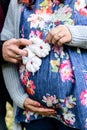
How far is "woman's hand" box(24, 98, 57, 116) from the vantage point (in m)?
2.48

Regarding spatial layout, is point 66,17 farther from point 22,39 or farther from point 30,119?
point 30,119

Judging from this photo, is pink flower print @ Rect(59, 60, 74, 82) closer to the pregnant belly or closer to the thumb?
the pregnant belly

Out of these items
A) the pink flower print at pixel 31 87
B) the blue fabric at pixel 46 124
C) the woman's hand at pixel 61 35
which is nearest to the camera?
the woman's hand at pixel 61 35

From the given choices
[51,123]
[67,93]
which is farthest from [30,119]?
[67,93]

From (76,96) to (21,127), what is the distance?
1.69 ft

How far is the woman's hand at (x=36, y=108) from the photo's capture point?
2.48 m

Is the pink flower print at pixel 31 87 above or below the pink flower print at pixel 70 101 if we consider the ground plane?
above

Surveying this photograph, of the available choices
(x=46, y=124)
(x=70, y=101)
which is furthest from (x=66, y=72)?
(x=46, y=124)

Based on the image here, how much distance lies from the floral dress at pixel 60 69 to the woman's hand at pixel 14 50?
0.19 feet

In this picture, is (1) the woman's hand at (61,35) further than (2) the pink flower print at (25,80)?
No

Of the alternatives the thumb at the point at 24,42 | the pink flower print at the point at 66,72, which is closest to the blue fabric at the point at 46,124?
the pink flower print at the point at 66,72

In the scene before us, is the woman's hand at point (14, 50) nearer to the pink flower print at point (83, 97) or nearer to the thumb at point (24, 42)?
the thumb at point (24, 42)

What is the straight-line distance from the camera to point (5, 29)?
8.52 feet

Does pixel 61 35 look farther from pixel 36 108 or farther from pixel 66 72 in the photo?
pixel 36 108
